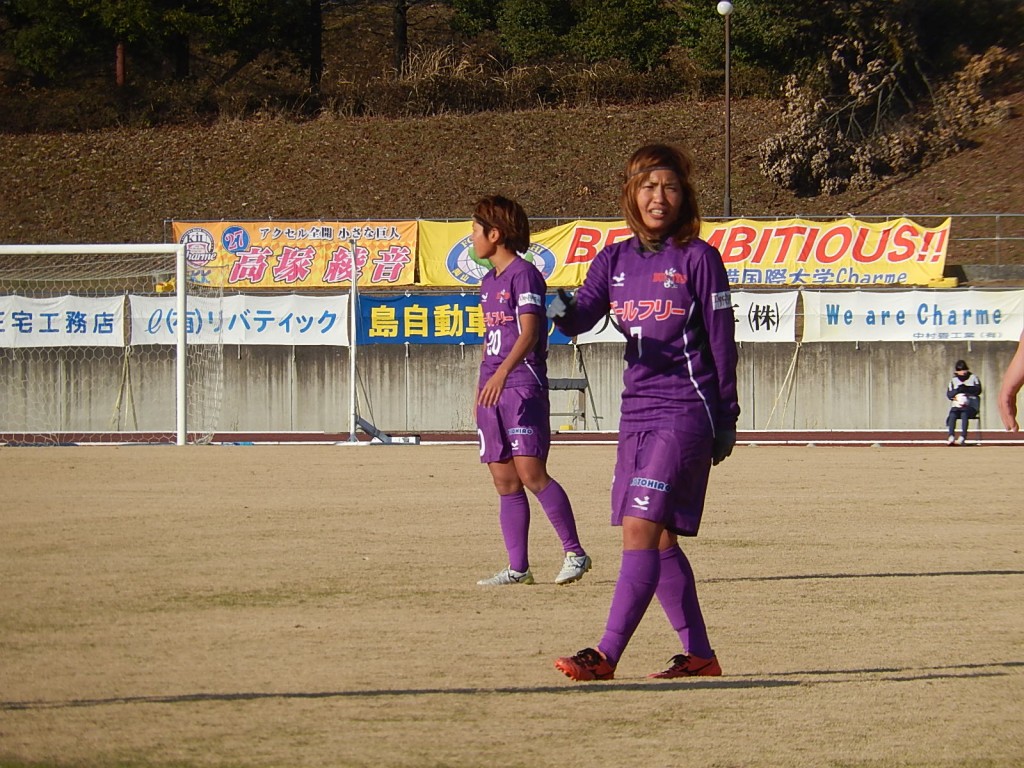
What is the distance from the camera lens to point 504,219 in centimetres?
730

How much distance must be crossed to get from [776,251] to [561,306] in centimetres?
2160

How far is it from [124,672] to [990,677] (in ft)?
10.3

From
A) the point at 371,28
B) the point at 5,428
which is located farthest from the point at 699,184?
the point at 371,28

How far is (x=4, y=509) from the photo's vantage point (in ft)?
36.1

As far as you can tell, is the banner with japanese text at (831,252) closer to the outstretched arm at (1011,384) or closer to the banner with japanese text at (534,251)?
the banner with japanese text at (534,251)

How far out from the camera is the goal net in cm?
2423

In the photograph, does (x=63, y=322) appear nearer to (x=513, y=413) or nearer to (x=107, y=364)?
(x=107, y=364)

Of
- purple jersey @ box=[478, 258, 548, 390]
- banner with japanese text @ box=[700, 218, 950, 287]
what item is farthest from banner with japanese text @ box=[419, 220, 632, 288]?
purple jersey @ box=[478, 258, 548, 390]

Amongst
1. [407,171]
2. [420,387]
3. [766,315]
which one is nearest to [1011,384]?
[766,315]

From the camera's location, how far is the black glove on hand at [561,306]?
4.83m

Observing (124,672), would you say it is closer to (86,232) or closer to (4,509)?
(4,509)

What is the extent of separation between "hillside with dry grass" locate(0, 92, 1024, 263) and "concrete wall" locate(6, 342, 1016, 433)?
1008 cm

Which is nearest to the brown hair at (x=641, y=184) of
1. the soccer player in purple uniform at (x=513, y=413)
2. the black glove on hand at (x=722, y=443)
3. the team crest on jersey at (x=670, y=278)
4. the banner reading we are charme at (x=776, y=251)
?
the team crest on jersey at (x=670, y=278)

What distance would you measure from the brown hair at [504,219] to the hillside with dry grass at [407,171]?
28.2m
